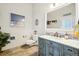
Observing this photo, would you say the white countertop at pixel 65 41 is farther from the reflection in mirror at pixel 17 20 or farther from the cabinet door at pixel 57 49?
the reflection in mirror at pixel 17 20

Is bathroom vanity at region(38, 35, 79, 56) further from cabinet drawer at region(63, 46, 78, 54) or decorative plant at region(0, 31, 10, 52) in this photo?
decorative plant at region(0, 31, 10, 52)

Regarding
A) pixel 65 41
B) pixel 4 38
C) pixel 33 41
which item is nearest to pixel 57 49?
pixel 65 41

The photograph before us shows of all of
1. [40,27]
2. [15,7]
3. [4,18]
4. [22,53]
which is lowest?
[22,53]

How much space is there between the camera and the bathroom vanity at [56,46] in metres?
1.86

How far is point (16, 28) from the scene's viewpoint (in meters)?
2.04

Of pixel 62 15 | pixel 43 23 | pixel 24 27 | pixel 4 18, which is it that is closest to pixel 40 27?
pixel 43 23

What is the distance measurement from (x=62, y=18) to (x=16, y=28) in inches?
27.0

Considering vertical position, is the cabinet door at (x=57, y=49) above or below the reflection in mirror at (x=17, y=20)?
below

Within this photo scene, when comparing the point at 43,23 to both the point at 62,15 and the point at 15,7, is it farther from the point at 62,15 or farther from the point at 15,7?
the point at 15,7

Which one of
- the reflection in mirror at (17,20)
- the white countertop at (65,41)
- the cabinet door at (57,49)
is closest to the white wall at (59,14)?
the white countertop at (65,41)

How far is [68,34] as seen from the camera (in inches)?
78.2

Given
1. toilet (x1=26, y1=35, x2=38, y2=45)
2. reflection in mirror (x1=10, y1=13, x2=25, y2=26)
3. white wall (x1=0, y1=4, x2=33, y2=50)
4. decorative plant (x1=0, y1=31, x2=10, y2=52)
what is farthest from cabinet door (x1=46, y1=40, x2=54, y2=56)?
decorative plant (x1=0, y1=31, x2=10, y2=52)

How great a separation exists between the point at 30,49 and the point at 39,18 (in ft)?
1.56

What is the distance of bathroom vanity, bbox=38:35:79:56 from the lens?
1862mm
